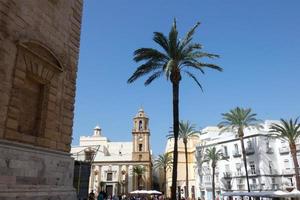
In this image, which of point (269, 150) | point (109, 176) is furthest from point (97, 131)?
point (269, 150)

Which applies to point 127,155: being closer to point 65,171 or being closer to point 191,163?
point 191,163

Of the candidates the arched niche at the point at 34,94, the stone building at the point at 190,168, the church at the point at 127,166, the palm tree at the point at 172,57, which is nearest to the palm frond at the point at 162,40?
the palm tree at the point at 172,57

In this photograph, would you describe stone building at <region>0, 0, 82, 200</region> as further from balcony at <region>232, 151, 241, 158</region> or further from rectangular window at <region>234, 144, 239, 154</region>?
rectangular window at <region>234, 144, 239, 154</region>

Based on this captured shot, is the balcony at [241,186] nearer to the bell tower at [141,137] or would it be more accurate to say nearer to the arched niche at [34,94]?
the bell tower at [141,137]

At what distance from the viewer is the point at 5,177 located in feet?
22.3

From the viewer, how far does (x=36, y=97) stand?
8.64 meters

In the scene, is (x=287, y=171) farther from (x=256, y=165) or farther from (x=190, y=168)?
(x=190, y=168)

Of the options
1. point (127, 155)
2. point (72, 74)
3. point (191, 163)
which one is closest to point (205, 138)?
point (191, 163)

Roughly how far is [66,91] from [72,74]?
0.78 meters

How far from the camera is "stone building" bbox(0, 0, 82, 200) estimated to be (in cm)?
718

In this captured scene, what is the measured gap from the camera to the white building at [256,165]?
45.2m

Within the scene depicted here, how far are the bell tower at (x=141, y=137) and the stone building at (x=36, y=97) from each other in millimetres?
64548

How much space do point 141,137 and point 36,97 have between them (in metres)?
66.7

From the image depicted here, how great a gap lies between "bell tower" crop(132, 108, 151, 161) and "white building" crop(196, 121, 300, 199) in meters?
A: 22.3
